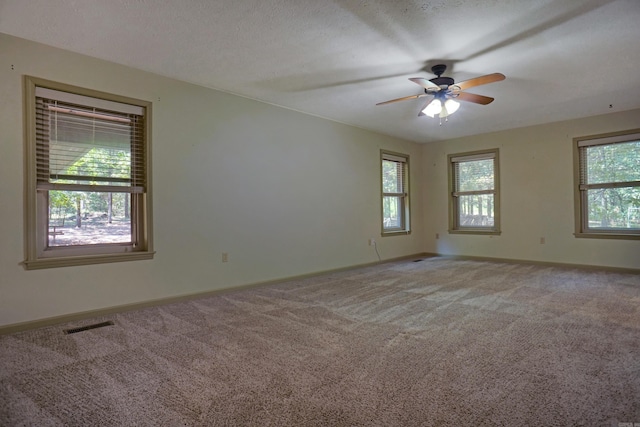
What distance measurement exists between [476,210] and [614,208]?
204 centimetres

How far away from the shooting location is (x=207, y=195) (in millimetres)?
3844

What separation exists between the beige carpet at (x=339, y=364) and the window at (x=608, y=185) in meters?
1.95

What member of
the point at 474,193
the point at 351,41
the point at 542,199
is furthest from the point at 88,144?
the point at 542,199

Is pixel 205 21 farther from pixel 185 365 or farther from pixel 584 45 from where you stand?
pixel 584 45

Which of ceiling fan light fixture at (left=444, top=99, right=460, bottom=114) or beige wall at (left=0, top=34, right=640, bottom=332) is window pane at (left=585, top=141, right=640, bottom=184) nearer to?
beige wall at (left=0, top=34, right=640, bottom=332)

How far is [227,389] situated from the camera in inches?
71.2

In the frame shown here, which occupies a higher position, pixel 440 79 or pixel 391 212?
pixel 440 79

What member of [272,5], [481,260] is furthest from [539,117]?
[272,5]

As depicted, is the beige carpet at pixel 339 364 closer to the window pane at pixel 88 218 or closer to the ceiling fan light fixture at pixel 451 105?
the window pane at pixel 88 218

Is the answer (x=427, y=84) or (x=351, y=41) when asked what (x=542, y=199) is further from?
(x=351, y=41)

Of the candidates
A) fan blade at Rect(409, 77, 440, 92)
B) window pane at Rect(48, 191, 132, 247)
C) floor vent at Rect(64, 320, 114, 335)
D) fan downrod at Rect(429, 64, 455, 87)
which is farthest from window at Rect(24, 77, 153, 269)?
fan downrod at Rect(429, 64, 455, 87)

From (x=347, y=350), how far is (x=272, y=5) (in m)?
2.45

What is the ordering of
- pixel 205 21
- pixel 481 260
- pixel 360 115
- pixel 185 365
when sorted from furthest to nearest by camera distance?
pixel 481 260, pixel 360 115, pixel 205 21, pixel 185 365

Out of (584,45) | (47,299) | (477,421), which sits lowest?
(477,421)
